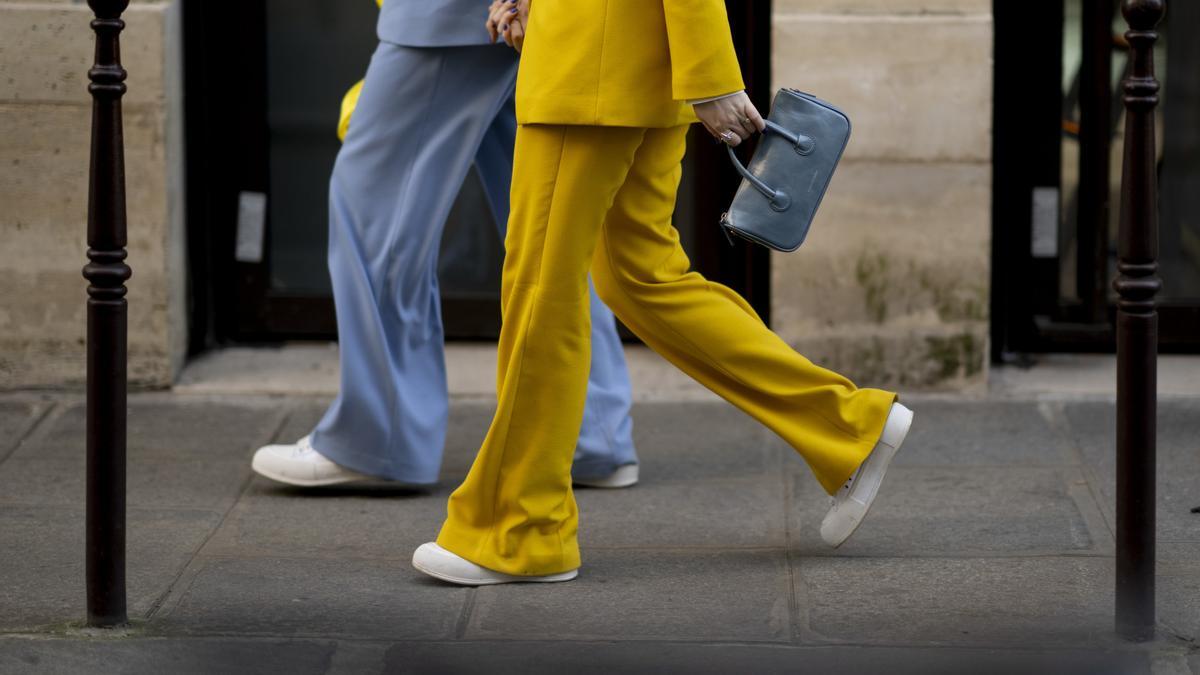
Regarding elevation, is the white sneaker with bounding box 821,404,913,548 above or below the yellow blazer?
below

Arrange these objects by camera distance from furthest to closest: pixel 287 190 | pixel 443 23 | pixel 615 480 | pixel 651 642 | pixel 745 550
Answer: pixel 287 190 → pixel 615 480 → pixel 443 23 → pixel 745 550 → pixel 651 642

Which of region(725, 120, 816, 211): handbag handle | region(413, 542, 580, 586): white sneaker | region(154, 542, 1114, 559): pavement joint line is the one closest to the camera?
region(725, 120, 816, 211): handbag handle

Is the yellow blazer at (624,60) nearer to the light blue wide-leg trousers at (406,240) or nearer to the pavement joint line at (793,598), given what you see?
the light blue wide-leg trousers at (406,240)

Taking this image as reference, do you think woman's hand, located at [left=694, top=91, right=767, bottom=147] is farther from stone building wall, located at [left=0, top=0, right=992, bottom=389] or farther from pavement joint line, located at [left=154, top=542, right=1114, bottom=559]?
stone building wall, located at [left=0, top=0, right=992, bottom=389]

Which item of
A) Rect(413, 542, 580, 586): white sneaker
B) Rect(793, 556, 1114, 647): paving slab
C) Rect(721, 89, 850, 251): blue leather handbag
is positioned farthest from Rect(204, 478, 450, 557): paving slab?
Rect(721, 89, 850, 251): blue leather handbag

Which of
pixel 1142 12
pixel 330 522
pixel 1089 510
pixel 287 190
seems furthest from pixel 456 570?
pixel 287 190

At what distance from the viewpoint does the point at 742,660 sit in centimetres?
345

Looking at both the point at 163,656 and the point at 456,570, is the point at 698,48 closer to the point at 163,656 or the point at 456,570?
the point at 456,570

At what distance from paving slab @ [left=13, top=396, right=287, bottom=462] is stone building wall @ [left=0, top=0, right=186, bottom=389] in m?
0.23

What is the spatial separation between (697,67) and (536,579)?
3.66 ft

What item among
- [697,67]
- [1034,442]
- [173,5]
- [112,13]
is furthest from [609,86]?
[173,5]

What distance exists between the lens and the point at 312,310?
6156 mm

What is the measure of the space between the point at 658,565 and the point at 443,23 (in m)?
1.34

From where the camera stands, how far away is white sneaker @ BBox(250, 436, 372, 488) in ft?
15.1
